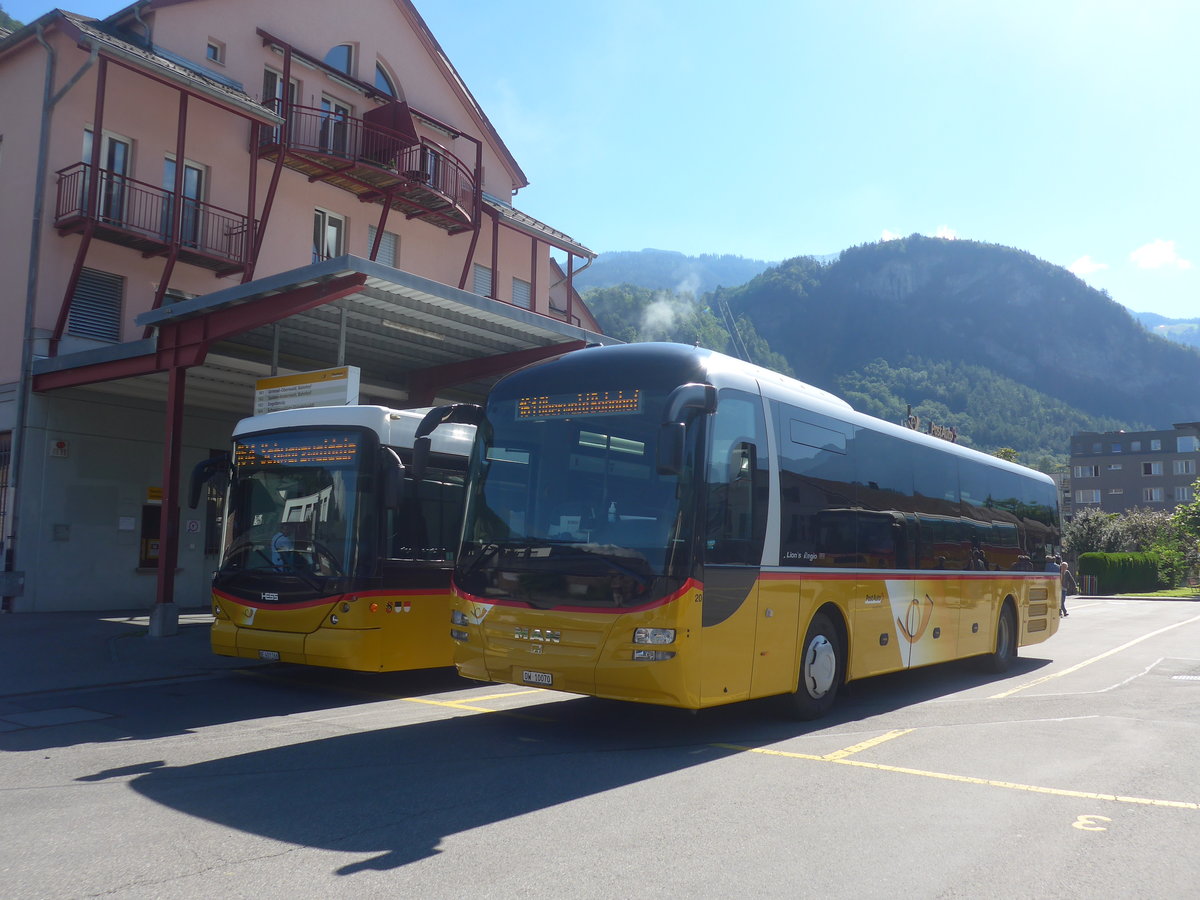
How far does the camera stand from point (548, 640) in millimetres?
7738

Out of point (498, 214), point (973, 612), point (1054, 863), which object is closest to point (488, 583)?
point (1054, 863)

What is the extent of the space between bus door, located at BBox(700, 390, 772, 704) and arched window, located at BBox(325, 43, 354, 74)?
Result: 71.0 ft

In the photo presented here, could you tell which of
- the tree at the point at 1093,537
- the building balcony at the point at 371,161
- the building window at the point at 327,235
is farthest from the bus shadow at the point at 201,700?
the tree at the point at 1093,537

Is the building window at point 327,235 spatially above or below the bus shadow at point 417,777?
above

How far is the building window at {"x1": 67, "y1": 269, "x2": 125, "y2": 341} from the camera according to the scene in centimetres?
1948

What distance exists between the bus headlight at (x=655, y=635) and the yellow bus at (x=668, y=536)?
0.01 m

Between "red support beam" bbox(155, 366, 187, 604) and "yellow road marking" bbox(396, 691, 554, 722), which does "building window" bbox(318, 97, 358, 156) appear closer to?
"red support beam" bbox(155, 366, 187, 604)

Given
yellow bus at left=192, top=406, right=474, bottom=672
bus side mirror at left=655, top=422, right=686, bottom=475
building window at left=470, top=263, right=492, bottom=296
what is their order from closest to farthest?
1. bus side mirror at left=655, top=422, right=686, bottom=475
2. yellow bus at left=192, top=406, right=474, bottom=672
3. building window at left=470, top=263, right=492, bottom=296

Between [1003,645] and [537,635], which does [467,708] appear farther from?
[1003,645]

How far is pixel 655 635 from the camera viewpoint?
7340 mm

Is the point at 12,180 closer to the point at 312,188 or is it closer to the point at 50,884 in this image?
the point at 312,188

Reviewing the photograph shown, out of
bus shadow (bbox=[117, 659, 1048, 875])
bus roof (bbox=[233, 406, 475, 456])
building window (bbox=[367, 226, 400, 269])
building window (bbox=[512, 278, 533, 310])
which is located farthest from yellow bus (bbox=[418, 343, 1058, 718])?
building window (bbox=[512, 278, 533, 310])

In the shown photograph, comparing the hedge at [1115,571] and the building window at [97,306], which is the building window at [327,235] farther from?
the hedge at [1115,571]

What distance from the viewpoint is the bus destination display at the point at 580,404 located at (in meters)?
7.95
